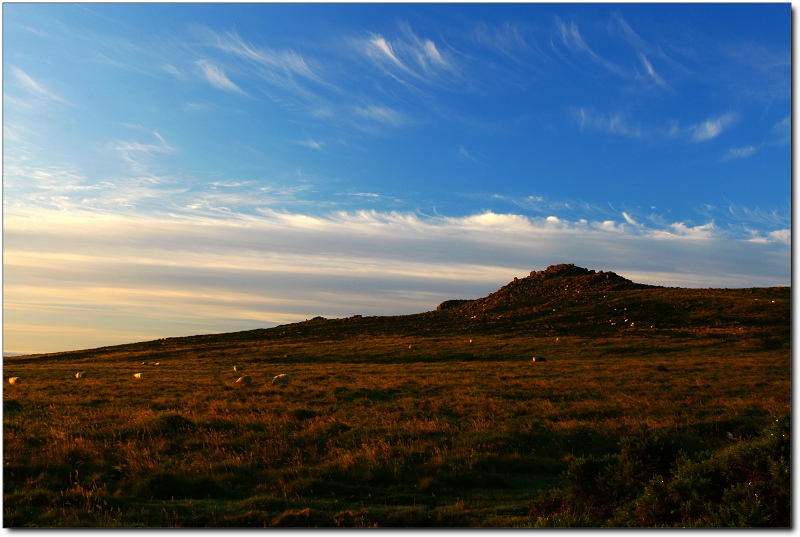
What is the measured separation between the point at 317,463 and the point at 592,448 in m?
7.55

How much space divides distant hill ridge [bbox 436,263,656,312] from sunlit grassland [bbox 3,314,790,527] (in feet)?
194

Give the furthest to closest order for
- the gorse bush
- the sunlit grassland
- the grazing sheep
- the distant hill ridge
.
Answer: the distant hill ridge → the grazing sheep → the sunlit grassland → the gorse bush

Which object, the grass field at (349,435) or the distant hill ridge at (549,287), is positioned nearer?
the grass field at (349,435)

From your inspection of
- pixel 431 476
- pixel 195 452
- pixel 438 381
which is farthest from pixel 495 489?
pixel 438 381

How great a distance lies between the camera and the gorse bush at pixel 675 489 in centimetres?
779

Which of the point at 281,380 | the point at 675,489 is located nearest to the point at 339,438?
the point at 675,489

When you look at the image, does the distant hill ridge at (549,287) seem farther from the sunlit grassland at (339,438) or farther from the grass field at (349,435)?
the sunlit grassland at (339,438)

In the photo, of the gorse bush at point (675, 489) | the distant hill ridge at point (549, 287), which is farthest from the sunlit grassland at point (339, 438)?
the distant hill ridge at point (549, 287)

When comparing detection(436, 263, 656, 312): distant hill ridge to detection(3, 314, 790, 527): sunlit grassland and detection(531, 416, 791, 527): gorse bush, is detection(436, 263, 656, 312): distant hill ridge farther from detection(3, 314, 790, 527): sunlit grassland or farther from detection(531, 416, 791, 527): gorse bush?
detection(531, 416, 791, 527): gorse bush

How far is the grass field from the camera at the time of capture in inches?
401

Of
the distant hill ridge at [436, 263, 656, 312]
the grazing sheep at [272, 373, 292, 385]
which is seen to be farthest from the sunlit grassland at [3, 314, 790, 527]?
the distant hill ridge at [436, 263, 656, 312]

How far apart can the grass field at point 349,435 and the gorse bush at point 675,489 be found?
1.85 feet

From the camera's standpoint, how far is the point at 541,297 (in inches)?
3632

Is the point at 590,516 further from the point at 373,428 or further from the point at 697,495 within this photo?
the point at 373,428
